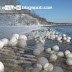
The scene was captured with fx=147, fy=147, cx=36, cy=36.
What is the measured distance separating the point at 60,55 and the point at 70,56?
455mm

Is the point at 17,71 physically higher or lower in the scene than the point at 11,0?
lower

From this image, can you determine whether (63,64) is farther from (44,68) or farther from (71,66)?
(44,68)

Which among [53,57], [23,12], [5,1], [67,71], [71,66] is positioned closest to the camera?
[67,71]

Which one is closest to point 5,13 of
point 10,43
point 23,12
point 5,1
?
point 5,1

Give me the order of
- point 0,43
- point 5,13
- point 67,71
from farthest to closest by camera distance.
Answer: point 5,13 → point 0,43 → point 67,71

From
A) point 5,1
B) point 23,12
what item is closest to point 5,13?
point 5,1

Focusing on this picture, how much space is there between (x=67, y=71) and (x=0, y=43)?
107 inches

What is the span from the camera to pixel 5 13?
2448 inches

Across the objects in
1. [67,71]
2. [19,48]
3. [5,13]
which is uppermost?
[5,13]

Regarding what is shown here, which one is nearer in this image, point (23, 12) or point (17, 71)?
point (17, 71)

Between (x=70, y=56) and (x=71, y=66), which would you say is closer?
(x=71, y=66)

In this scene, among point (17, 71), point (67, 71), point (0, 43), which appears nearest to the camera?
point (17, 71)

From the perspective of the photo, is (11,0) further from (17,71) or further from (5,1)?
(17,71)

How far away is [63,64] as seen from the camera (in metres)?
3.59
